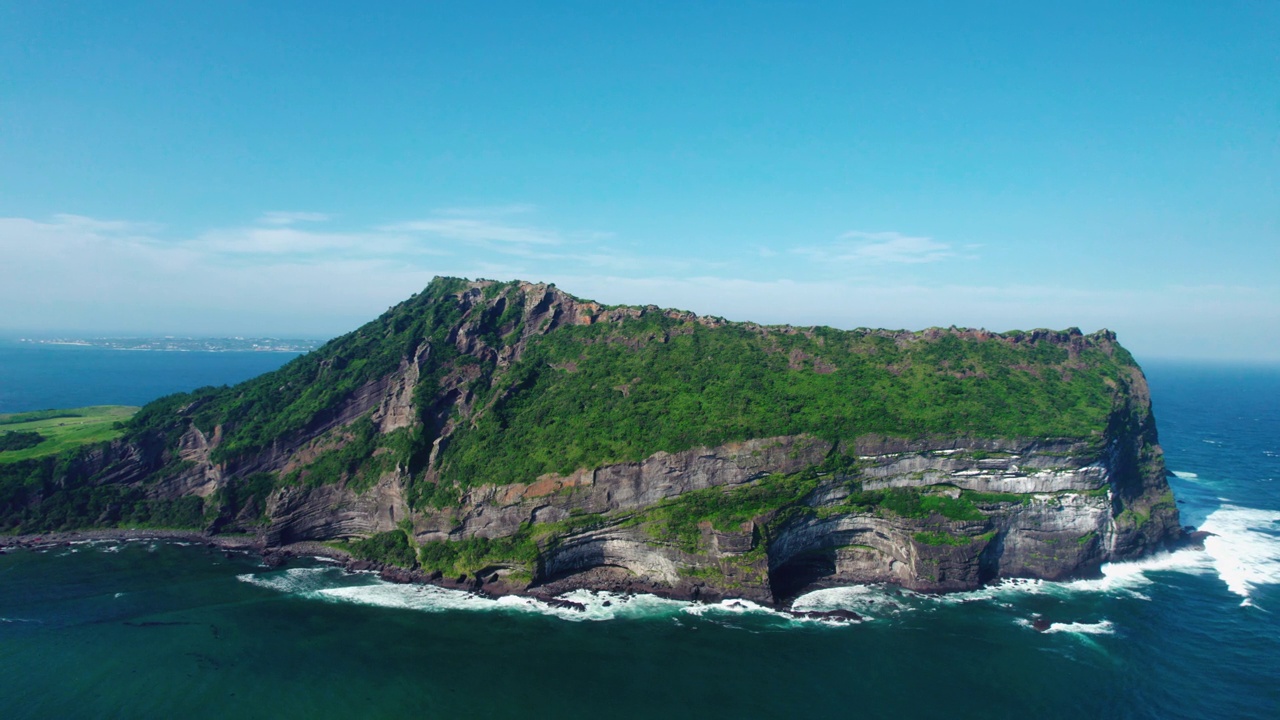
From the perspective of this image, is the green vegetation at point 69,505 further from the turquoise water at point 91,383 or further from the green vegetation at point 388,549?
the turquoise water at point 91,383

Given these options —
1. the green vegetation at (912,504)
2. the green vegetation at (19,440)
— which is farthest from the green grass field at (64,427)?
the green vegetation at (912,504)

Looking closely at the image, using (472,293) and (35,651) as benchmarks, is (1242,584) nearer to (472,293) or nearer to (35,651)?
(472,293)

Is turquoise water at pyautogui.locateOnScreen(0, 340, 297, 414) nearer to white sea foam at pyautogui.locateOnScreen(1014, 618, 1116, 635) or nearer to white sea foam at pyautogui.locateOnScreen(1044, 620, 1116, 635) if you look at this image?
white sea foam at pyautogui.locateOnScreen(1014, 618, 1116, 635)

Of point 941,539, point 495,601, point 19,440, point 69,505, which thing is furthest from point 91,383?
point 941,539

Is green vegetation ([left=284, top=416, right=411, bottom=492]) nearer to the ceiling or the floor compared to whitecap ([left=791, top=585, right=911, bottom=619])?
nearer to the ceiling

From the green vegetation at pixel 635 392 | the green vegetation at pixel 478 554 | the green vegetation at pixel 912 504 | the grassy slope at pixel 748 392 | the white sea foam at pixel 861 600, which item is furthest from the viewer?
the green vegetation at pixel 635 392

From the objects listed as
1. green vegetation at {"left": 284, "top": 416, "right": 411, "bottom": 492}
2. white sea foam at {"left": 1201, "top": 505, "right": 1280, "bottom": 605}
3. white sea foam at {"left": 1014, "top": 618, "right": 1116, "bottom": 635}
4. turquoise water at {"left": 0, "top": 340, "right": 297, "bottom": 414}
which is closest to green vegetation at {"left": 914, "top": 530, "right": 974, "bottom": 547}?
white sea foam at {"left": 1014, "top": 618, "right": 1116, "bottom": 635}
